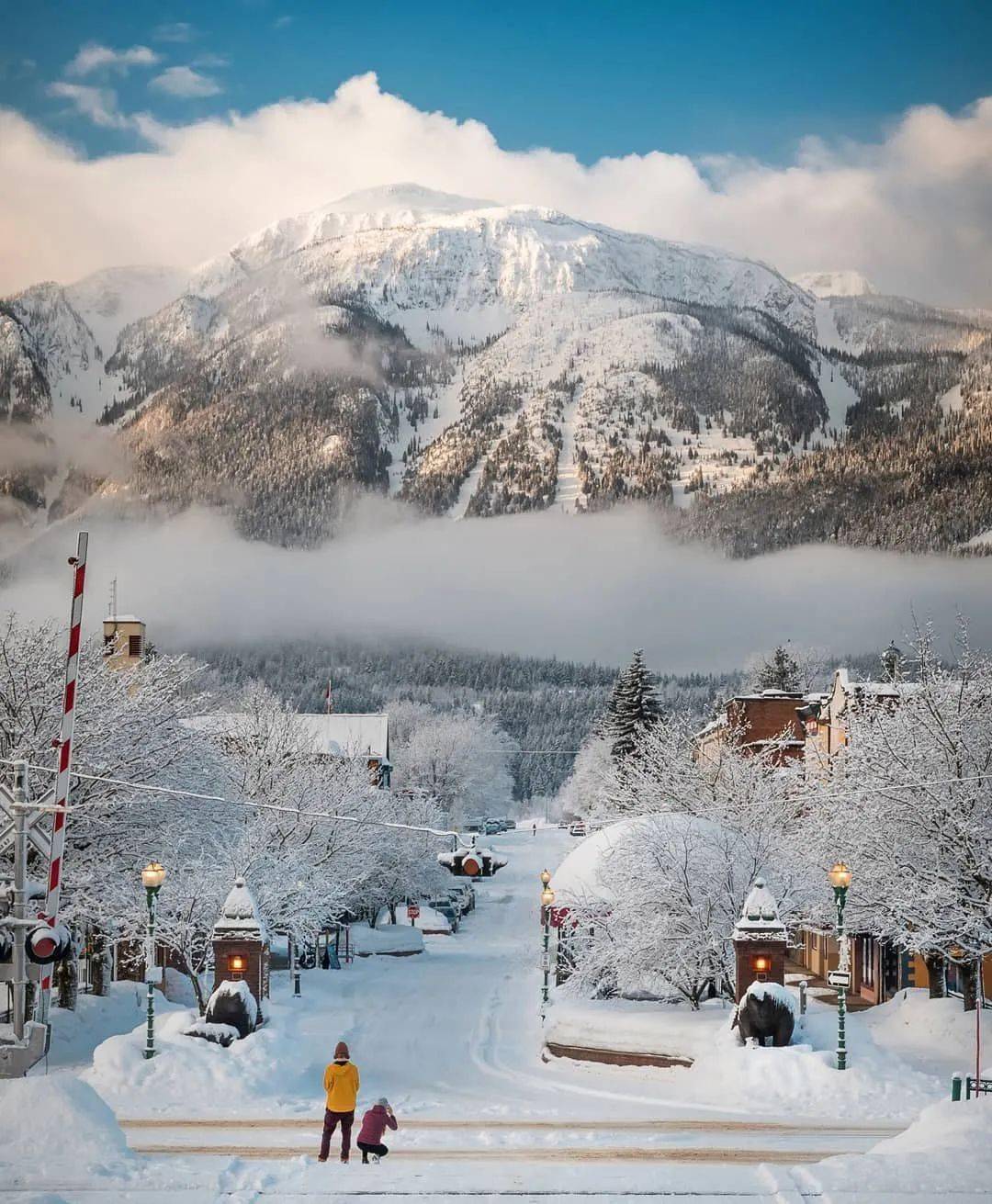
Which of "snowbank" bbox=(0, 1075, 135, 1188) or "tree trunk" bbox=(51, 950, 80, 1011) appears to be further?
"tree trunk" bbox=(51, 950, 80, 1011)

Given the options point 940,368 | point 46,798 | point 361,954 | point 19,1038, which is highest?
point 940,368

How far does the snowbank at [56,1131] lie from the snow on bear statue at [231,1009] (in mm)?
13217

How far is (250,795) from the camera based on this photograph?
186 ft

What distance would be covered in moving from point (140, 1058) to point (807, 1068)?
47.3 ft

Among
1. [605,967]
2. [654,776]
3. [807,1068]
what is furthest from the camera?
[654,776]

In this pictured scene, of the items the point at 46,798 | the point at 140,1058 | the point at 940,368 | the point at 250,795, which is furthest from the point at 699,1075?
the point at 940,368

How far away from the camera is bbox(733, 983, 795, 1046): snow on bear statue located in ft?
98.9

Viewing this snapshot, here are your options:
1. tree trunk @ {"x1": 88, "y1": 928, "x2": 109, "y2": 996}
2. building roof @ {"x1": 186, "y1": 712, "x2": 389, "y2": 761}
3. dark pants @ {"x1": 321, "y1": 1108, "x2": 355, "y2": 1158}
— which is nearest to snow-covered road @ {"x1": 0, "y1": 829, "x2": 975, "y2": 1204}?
dark pants @ {"x1": 321, "y1": 1108, "x2": 355, "y2": 1158}

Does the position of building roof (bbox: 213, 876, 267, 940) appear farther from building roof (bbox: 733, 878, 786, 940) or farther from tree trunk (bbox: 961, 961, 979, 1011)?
tree trunk (bbox: 961, 961, 979, 1011)

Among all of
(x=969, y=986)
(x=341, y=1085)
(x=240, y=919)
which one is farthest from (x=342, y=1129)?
(x=969, y=986)

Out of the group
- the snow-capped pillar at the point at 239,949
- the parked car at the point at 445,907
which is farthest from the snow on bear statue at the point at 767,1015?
the parked car at the point at 445,907

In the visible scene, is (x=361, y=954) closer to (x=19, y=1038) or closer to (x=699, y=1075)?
(x=699, y=1075)

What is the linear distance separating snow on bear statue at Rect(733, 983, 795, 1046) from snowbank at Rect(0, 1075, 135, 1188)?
1659cm

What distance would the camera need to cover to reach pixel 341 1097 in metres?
19.6
